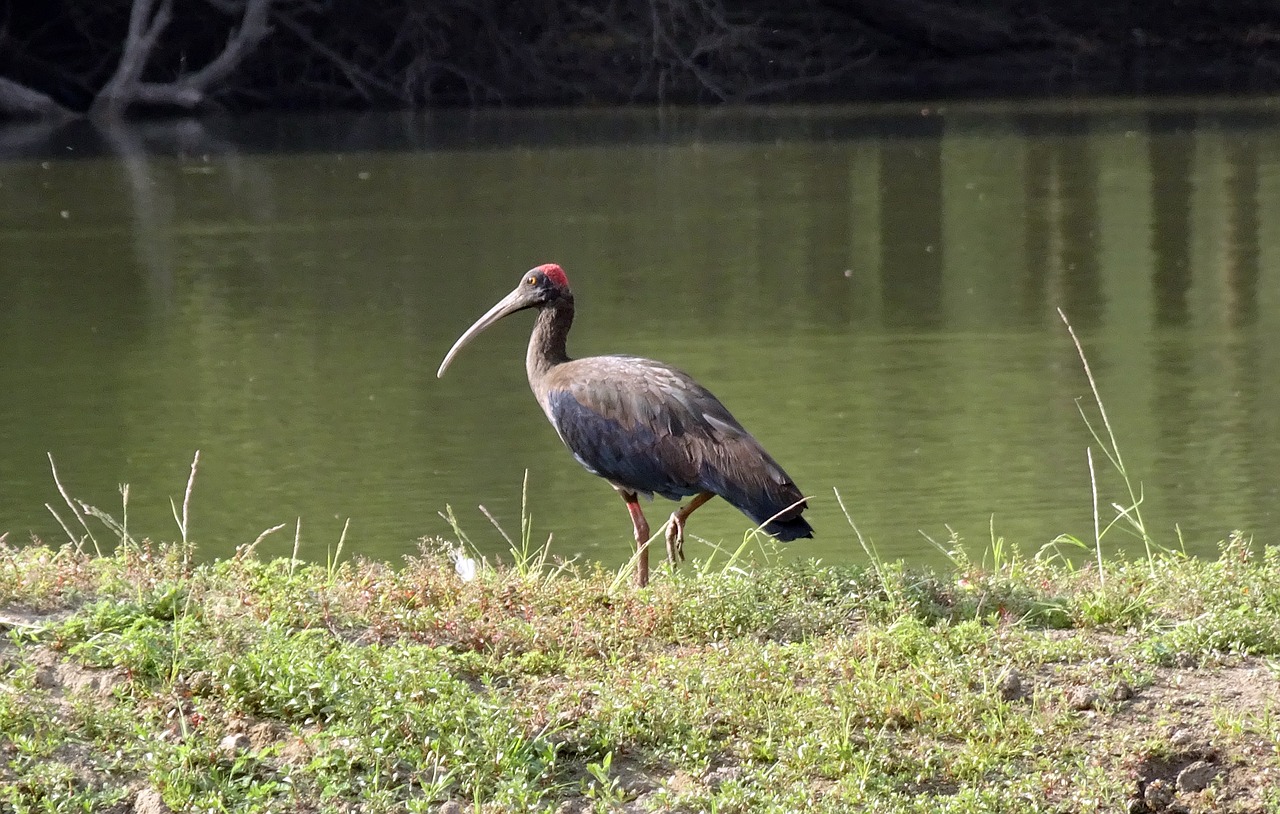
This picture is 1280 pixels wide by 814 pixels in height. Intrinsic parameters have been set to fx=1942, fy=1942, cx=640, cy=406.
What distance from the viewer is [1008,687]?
14.2 ft

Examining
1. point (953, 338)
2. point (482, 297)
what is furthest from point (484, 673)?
point (482, 297)

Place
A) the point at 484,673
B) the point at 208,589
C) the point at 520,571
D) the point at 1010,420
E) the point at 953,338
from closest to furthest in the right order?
the point at 484,673 → the point at 208,589 → the point at 520,571 → the point at 1010,420 → the point at 953,338

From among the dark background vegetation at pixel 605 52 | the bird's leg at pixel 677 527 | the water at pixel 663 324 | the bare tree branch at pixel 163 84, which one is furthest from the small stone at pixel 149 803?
the dark background vegetation at pixel 605 52

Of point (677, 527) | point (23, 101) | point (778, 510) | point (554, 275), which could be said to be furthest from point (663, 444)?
point (23, 101)

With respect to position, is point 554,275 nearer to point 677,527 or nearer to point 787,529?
point 677,527

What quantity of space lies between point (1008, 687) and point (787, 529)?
1.19 metres

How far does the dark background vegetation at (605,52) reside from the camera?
29.0 meters

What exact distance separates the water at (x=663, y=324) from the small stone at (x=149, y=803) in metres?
3.95

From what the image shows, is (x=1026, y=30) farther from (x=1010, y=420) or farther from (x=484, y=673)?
(x=484, y=673)

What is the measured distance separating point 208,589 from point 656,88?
83.2ft

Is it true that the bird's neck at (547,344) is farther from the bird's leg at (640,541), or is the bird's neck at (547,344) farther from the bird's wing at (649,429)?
the bird's leg at (640,541)

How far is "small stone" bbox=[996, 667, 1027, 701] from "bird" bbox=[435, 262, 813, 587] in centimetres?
110

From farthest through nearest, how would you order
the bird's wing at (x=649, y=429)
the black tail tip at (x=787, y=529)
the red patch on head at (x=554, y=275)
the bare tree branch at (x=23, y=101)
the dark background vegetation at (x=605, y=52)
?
the dark background vegetation at (x=605, y=52), the bare tree branch at (x=23, y=101), the red patch on head at (x=554, y=275), the bird's wing at (x=649, y=429), the black tail tip at (x=787, y=529)

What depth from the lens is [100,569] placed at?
5.00 metres
